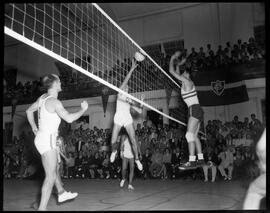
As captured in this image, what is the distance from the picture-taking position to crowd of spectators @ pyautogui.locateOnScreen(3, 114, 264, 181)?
30.7ft

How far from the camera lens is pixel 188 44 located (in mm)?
14328

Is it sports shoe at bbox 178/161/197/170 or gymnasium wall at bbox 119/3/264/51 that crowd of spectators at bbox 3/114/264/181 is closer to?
sports shoe at bbox 178/161/197/170

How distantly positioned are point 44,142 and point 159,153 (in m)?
6.66

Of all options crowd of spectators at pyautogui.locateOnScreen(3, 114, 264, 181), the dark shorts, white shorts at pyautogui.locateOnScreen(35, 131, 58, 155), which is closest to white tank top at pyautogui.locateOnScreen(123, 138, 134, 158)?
crowd of spectators at pyautogui.locateOnScreen(3, 114, 264, 181)

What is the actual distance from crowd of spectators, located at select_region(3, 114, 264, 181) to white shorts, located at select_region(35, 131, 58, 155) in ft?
12.1

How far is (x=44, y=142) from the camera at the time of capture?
4203 mm

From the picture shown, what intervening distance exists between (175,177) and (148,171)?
0.98 meters

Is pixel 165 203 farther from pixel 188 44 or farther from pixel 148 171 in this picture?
pixel 188 44

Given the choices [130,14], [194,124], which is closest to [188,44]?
[130,14]

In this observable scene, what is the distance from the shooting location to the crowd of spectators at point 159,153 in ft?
30.7

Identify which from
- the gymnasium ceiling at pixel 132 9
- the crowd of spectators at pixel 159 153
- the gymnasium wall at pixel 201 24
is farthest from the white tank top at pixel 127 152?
the gymnasium ceiling at pixel 132 9

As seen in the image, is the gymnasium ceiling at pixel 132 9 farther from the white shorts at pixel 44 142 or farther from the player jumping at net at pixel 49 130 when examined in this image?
the white shorts at pixel 44 142

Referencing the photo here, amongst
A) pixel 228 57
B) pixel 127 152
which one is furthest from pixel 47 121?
pixel 228 57

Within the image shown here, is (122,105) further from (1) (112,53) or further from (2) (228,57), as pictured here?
(1) (112,53)
